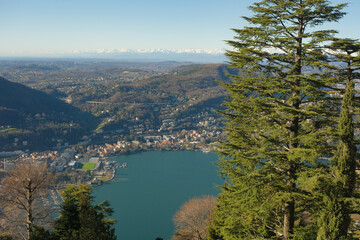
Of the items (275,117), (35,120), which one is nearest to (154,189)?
(275,117)

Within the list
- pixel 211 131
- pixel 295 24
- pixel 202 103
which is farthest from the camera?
pixel 202 103

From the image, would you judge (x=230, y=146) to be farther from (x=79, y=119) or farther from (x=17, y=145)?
(x=79, y=119)

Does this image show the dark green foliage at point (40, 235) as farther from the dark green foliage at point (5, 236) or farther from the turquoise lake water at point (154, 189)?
the turquoise lake water at point (154, 189)

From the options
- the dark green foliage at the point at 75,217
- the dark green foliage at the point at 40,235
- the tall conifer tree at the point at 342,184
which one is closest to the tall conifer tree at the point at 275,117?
the tall conifer tree at the point at 342,184

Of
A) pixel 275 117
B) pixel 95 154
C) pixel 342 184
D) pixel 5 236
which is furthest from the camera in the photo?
pixel 95 154

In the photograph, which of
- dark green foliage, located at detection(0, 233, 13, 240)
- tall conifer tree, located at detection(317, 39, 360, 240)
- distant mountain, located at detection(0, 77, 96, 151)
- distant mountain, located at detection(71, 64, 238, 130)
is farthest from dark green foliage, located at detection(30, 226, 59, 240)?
distant mountain, located at detection(71, 64, 238, 130)

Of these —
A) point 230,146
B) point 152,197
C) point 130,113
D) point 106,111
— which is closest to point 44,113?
point 106,111

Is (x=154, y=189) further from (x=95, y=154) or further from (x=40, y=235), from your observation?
(x=40, y=235)
